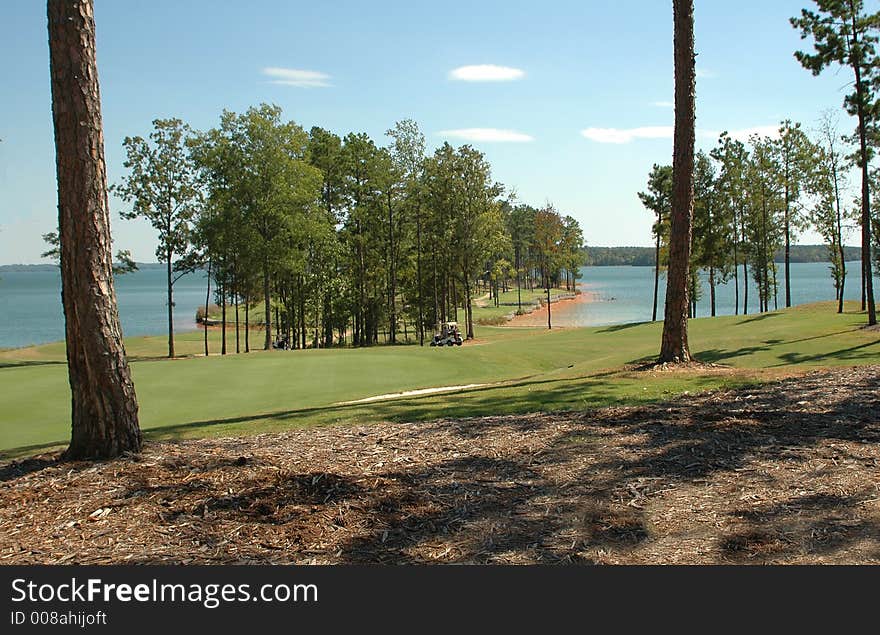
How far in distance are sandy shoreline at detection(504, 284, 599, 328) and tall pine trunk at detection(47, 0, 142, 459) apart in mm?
55858

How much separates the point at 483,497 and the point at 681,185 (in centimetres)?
1065

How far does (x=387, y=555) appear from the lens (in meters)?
4.52

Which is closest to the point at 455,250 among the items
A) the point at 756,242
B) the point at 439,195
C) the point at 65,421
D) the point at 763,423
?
the point at 439,195

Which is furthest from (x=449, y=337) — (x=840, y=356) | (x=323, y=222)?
(x=840, y=356)

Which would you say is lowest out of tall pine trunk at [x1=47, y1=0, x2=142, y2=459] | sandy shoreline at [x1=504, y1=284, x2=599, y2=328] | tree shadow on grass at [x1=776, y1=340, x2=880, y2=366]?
sandy shoreline at [x1=504, y1=284, x2=599, y2=328]

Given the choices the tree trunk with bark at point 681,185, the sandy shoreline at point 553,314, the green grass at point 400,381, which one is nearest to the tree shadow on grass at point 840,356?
the green grass at point 400,381

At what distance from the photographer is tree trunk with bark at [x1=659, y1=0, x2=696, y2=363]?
1405 cm

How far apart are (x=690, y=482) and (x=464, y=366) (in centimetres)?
1709

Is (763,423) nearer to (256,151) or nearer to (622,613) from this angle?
(622,613)

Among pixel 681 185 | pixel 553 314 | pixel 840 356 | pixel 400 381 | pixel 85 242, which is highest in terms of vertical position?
pixel 681 185

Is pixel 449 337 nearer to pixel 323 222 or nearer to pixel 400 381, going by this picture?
pixel 323 222

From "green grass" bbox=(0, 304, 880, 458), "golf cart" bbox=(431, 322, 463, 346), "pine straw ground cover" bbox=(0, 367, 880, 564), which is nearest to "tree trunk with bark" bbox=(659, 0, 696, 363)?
"green grass" bbox=(0, 304, 880, 458)

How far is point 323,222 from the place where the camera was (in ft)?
141

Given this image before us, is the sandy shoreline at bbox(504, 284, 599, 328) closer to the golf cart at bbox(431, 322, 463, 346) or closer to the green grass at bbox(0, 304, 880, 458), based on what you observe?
the golf cart at bbox(431, 322, 463, 346)
